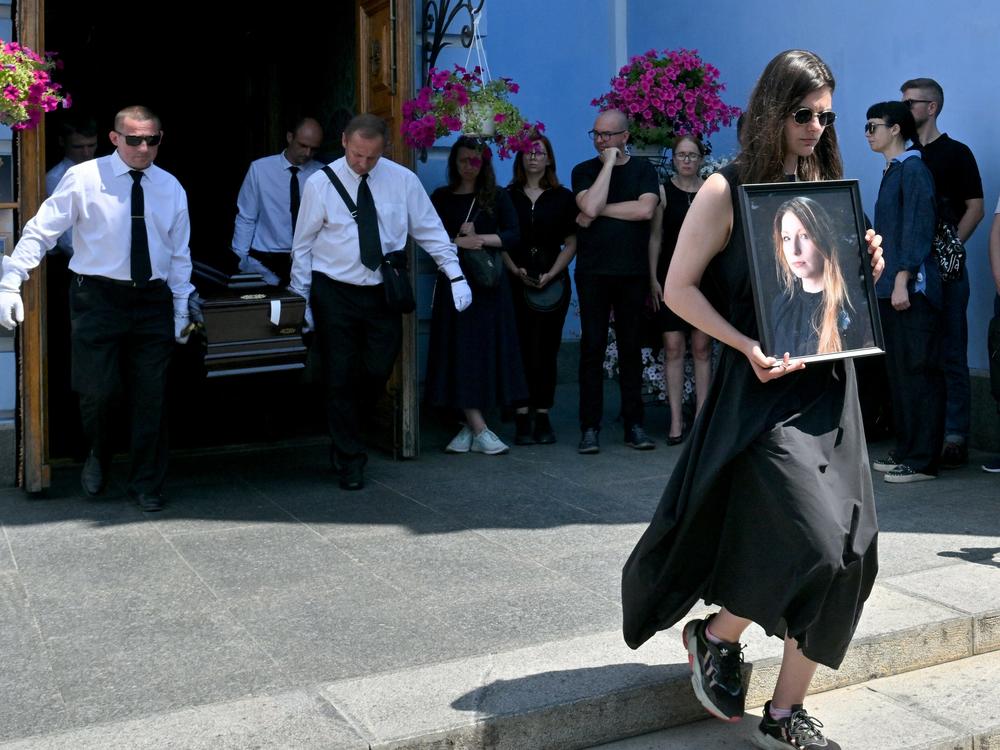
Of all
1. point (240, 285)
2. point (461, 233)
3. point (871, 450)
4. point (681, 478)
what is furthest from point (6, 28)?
point (871, 450)

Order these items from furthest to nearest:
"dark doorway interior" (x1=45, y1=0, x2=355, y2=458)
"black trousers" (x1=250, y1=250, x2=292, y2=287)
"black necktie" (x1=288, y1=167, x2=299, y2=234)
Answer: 1. "dark doorway interior" (x1=45, y1=0, x2=355, y2=458)
2. "black trousers" (x1=250, y1=250, x2=292, y2=287)
3. "black necktie" (x1=288, y1=167, x2=299, y2=234)

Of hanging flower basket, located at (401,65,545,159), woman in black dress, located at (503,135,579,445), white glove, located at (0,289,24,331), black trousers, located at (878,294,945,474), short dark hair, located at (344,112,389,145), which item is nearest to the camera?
white glove, located at (0,289,24,331)

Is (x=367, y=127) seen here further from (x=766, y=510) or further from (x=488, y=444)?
(x=766, y=510)

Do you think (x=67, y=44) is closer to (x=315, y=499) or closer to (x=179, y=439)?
(x=179, y=439)

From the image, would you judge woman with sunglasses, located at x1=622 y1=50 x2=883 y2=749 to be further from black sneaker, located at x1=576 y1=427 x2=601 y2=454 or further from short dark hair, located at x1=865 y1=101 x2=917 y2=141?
black sneaker, located at x1=576 y1=427 x2=601 y2=454

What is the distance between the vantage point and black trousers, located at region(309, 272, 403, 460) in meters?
6.78

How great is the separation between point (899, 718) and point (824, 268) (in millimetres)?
1484

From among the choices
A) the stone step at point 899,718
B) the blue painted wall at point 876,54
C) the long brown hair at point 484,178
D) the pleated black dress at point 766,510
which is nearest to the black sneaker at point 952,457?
the blue painted wall at point 876,54

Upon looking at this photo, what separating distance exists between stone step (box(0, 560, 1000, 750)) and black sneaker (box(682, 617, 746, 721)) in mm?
176

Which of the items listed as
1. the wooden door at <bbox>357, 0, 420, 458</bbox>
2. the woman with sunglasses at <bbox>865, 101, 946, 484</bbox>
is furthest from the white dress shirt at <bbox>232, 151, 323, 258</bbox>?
the woman with sunglasses at <bbox>865, 101, 946, 484</bbox>

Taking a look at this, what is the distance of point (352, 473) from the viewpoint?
22.2ft

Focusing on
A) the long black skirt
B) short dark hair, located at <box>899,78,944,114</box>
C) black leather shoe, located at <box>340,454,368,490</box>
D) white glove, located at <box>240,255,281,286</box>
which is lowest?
black leather shoe, located at <box>340,454,368,490</box>

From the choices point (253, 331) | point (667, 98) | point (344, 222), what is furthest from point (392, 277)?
point (667, 98)

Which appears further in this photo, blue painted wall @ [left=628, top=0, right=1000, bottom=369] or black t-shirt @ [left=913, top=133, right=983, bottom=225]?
blue painted wall @ [left=628, top=0, right=1000, bottom=369]
